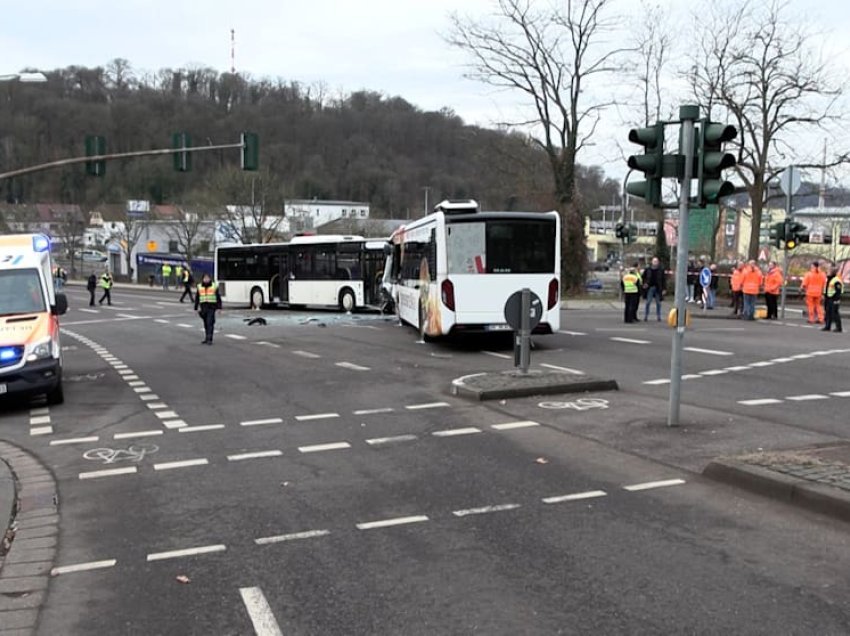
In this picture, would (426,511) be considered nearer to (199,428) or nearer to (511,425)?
(511,425)

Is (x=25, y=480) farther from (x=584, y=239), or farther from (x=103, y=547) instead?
(x=584, y=239)

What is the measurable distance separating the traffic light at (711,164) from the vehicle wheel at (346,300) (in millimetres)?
26334

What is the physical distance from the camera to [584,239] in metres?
40.9

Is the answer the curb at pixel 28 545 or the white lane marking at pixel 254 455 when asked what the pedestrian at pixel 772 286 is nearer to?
the white lane marking at pixel 254 455

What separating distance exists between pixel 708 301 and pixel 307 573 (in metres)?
29.3

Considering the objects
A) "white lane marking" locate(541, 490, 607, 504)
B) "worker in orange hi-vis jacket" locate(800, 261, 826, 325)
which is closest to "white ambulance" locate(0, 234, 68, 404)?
"white lane marking" locate(541, 490, 607, 504)

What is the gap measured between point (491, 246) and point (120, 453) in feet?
31.7

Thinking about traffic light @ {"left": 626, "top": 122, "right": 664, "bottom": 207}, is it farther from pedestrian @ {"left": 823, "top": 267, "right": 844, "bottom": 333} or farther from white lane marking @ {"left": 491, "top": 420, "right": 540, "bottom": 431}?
pedestrian @ {"left": 823, "top": 267, "right": 844, "bottom": 333}

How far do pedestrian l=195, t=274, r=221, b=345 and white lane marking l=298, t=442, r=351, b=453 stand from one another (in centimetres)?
1236

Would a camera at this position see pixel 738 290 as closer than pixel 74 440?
No

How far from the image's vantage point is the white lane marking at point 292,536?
5508 millimetres

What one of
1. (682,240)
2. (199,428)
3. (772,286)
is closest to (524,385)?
(682,240)

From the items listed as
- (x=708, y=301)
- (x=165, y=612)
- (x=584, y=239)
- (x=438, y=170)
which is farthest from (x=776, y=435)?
(x=438, y=170)

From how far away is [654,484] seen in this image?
264 inches
